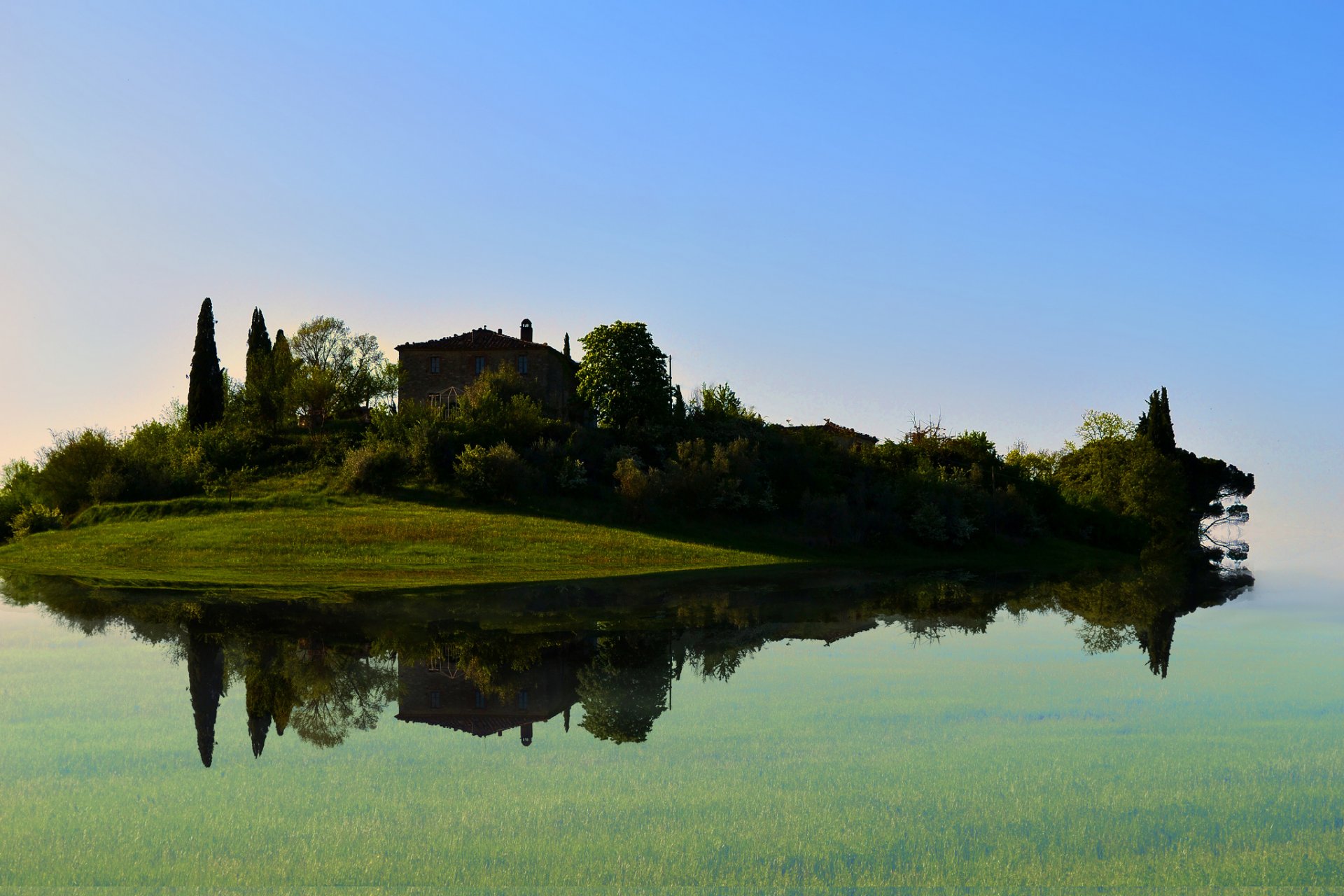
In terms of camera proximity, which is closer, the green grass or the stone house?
the green grass

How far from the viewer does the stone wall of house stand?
89.2 metres

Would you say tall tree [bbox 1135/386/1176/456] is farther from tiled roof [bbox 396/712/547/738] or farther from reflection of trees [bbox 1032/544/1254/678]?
tiled roof [bbox 396/712/547/738]

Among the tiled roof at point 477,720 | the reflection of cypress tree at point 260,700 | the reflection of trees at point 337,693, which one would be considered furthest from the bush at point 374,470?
the tiled roof at point 477,720

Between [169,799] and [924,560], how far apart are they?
47734mm

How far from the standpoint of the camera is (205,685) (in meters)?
16.9

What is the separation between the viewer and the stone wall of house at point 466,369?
3514 inches

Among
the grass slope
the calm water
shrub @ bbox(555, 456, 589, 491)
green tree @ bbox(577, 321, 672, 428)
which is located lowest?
the calm water

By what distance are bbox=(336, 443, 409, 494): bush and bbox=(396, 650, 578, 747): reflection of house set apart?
44.4 meters

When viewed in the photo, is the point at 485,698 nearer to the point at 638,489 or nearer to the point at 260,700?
the point at 260,700

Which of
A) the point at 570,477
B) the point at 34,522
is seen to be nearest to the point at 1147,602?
the point at 570,477

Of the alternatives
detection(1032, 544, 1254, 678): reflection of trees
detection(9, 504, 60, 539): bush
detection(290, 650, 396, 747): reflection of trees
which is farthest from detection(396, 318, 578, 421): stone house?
detection(290, 650, 396, 747): reflection of trees

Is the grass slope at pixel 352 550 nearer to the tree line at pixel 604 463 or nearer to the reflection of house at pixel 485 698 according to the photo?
the tree line at pixel 604 463

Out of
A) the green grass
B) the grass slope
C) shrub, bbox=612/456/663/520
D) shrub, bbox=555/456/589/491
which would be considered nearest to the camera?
the grass slope

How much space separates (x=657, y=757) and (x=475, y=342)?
81.0 m
